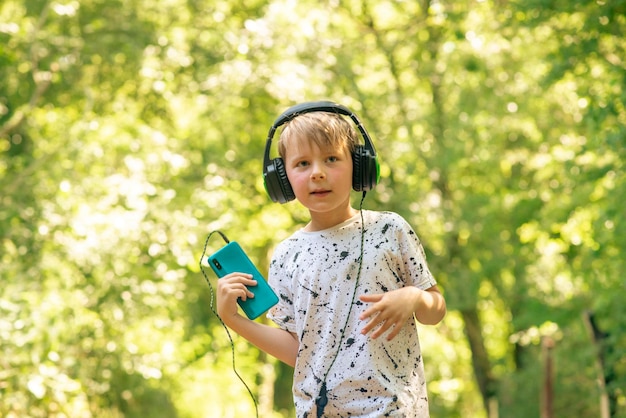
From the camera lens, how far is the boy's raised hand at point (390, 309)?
7.77 feet

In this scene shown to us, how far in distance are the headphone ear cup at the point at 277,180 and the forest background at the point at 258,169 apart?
3.43 meters

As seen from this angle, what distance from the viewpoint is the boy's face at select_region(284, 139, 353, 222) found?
8.64 feet

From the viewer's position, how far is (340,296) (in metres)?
2.59

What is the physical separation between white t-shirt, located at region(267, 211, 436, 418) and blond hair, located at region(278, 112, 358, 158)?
9.2 inches

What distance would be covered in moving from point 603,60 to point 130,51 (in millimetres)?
5137

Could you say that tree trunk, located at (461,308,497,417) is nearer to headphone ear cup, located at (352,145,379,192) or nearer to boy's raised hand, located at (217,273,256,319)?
headphone ear cup, located at (352,145,379,192)

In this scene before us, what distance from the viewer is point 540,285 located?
11.7 meters

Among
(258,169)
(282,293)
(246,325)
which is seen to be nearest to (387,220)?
(282,293)

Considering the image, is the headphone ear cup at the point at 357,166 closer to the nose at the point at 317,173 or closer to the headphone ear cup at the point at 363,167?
the headphone ear cup at the point at 363,167

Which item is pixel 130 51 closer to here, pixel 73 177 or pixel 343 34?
pixel 73 177

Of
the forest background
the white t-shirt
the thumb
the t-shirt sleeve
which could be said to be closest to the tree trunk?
the forest background

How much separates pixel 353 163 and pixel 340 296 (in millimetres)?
409

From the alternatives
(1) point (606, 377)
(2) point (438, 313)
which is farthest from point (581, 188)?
(2) point (438, 313)

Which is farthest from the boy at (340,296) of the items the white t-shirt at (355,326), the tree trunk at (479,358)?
the tree trunk at (479,358)
